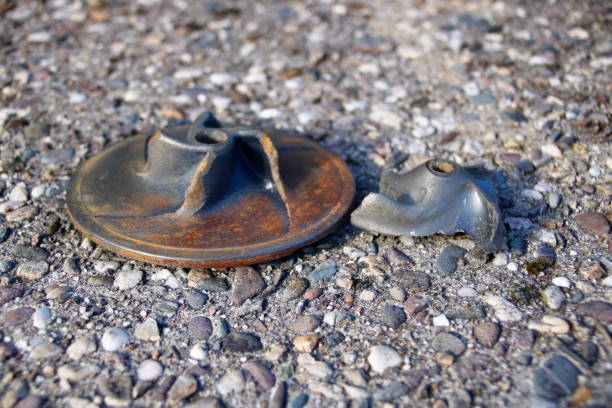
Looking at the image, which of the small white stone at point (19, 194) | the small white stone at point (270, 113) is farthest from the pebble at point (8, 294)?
the small white stone at point (270, 113)

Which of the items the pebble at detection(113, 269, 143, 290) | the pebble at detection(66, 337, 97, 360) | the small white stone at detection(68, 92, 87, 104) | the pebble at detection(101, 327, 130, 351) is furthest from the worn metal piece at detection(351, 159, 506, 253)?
the small white stone at detection(68, 92, 87, 104)

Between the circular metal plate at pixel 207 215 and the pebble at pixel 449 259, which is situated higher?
the circular metal plate at pixel 207 215

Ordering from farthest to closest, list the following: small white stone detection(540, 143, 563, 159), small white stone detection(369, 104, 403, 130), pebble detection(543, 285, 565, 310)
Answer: small white stone detection(369, 104, 403, 130) → small white stone detection(540, 143, 563, 159) → pebble detection(543, 285, 565, 310)

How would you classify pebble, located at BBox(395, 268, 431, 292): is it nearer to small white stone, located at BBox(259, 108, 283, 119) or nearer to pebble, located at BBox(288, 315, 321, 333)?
pebble, located at BBox(288, 315, 321, 333)

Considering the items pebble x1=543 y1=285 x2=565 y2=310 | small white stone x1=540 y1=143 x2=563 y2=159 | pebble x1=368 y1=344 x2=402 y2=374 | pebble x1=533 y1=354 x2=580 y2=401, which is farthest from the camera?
small white stone x1=540 y1=143 x2=563 y2=159

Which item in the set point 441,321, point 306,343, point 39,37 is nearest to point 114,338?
point 306,343

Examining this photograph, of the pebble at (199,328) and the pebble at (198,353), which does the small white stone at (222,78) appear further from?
the pebble at (198,353)
